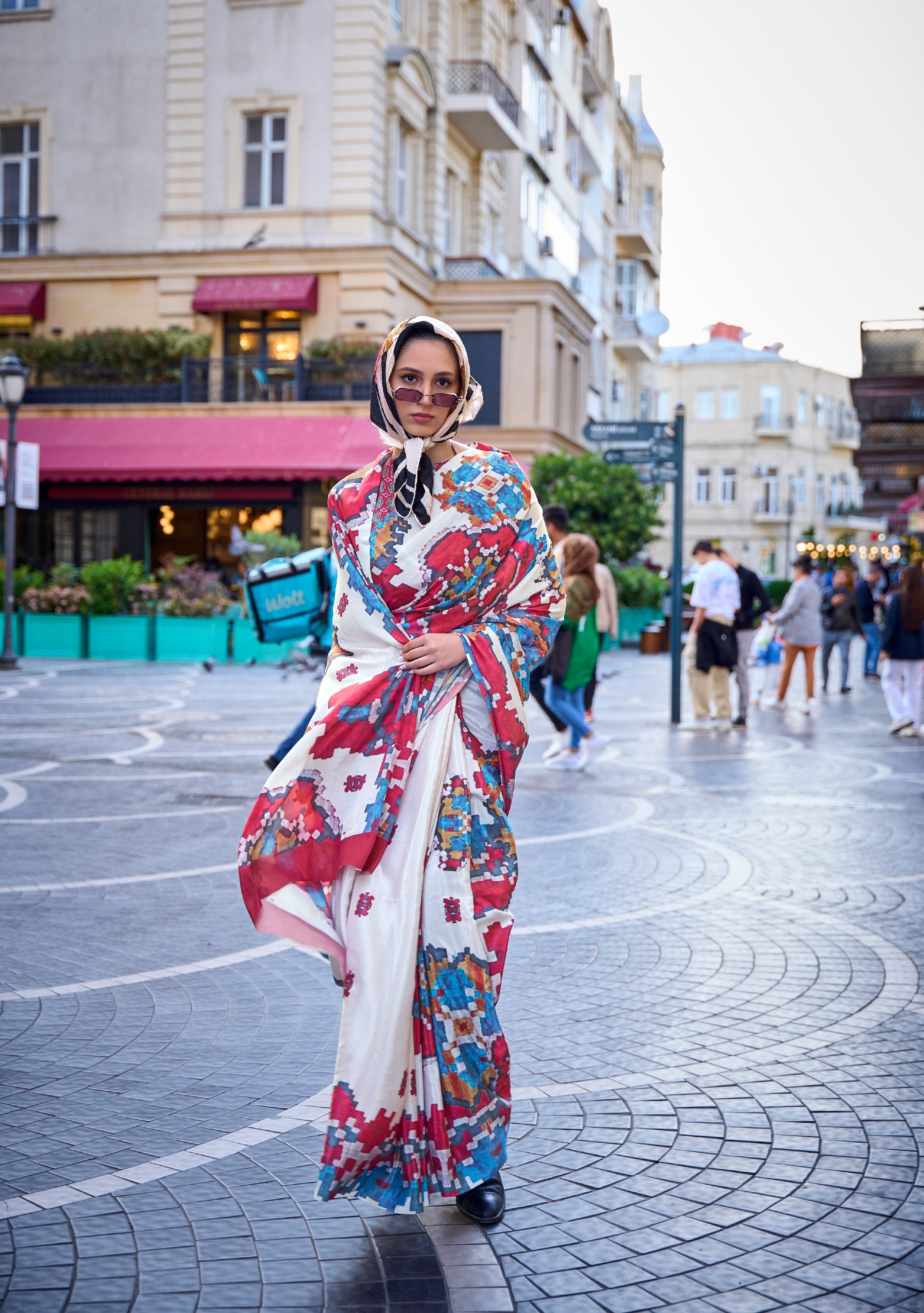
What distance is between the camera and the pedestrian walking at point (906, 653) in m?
14.6

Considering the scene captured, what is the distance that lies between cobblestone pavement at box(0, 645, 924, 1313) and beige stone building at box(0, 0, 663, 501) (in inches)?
889

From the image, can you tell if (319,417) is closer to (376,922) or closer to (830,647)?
(830,647)

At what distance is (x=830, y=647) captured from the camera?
2202cm

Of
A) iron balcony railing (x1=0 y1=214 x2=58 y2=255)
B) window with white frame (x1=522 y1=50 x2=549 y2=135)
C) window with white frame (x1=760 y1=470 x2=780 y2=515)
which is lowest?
window with white frame (x1=760 y1=470 x2=780 y2=515)

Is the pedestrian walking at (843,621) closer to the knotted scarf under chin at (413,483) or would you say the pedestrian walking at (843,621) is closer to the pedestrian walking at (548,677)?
the pedestrian walking at (548,677)

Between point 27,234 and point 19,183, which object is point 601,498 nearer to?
point 27,234

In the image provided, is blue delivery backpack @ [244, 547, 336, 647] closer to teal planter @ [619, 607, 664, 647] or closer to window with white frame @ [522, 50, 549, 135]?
teal planter @ [619, 607, 664, 647]

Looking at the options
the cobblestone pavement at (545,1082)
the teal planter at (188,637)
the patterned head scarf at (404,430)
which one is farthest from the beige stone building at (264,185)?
the patterned head scarf at (404,430)

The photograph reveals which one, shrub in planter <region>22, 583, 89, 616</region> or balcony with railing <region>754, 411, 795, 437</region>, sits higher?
balcony with railing <region>754, 411, 795, 437</region>

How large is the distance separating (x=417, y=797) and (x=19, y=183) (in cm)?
3224

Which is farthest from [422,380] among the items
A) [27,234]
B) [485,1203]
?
[27,234]

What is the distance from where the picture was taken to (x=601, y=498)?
29.8m

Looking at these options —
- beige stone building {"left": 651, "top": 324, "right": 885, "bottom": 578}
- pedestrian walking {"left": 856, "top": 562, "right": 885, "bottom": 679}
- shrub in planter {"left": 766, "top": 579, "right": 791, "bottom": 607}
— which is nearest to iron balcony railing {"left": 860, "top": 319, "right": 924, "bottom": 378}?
pedestrian walking {"left": 856, "top": 562, "right": 885, "bottom": 679}

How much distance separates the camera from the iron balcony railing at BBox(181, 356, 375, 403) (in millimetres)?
29234
